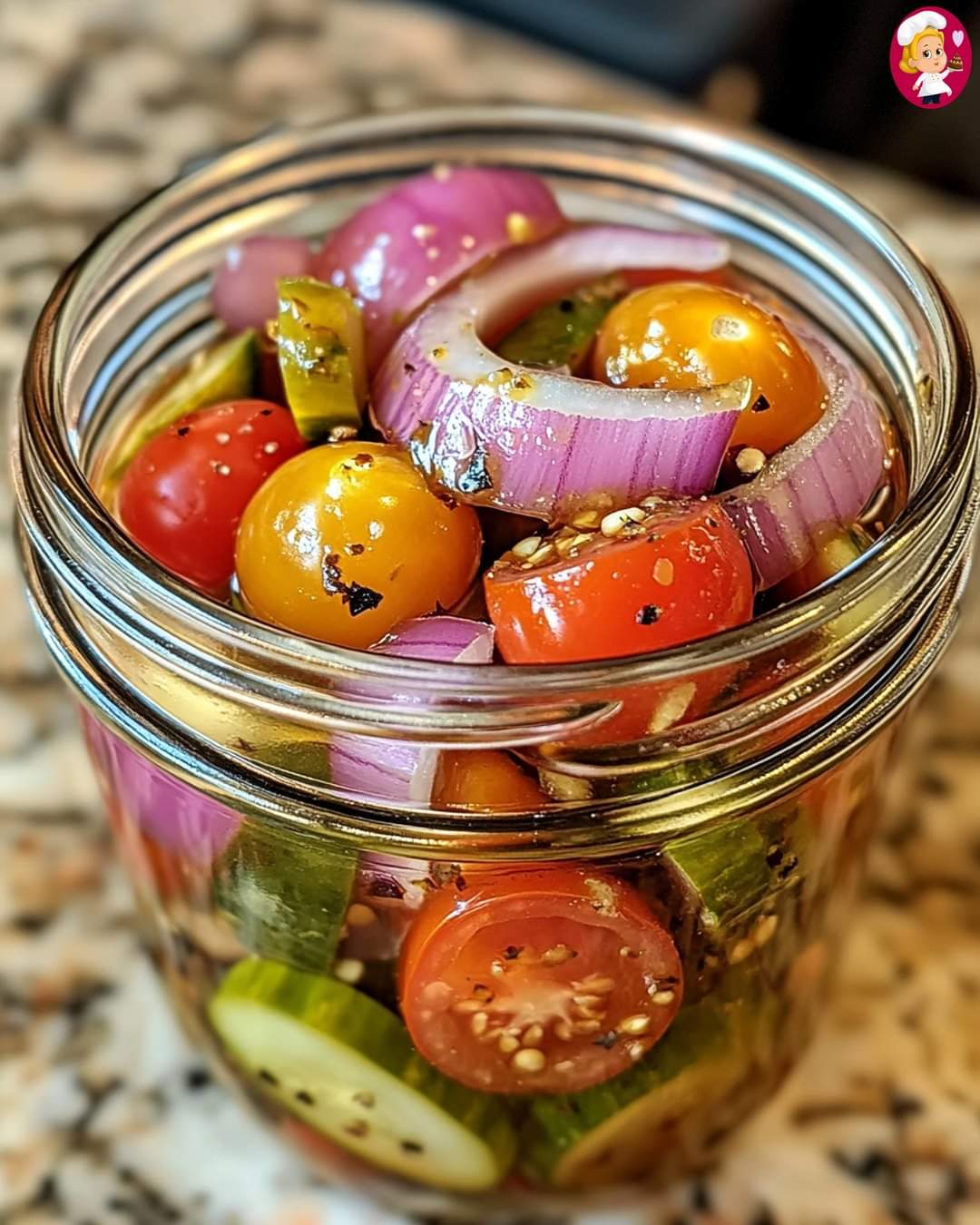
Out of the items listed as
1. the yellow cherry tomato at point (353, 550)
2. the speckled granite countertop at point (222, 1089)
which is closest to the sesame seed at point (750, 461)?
the yellow cherry tomato at point (353, 550)

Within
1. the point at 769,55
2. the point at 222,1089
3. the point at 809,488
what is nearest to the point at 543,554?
the point at 809,488

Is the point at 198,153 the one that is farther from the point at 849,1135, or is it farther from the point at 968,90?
the point at 849,1135

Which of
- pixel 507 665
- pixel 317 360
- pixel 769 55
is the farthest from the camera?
pixel 769 55

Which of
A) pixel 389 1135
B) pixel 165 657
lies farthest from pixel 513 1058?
pixel 165 657

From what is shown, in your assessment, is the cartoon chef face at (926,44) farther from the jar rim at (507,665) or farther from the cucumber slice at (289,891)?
the cucumber slice at (289,891)

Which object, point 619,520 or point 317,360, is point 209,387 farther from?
point 619,520

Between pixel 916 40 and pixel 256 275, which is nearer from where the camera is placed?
pixel 916 40
